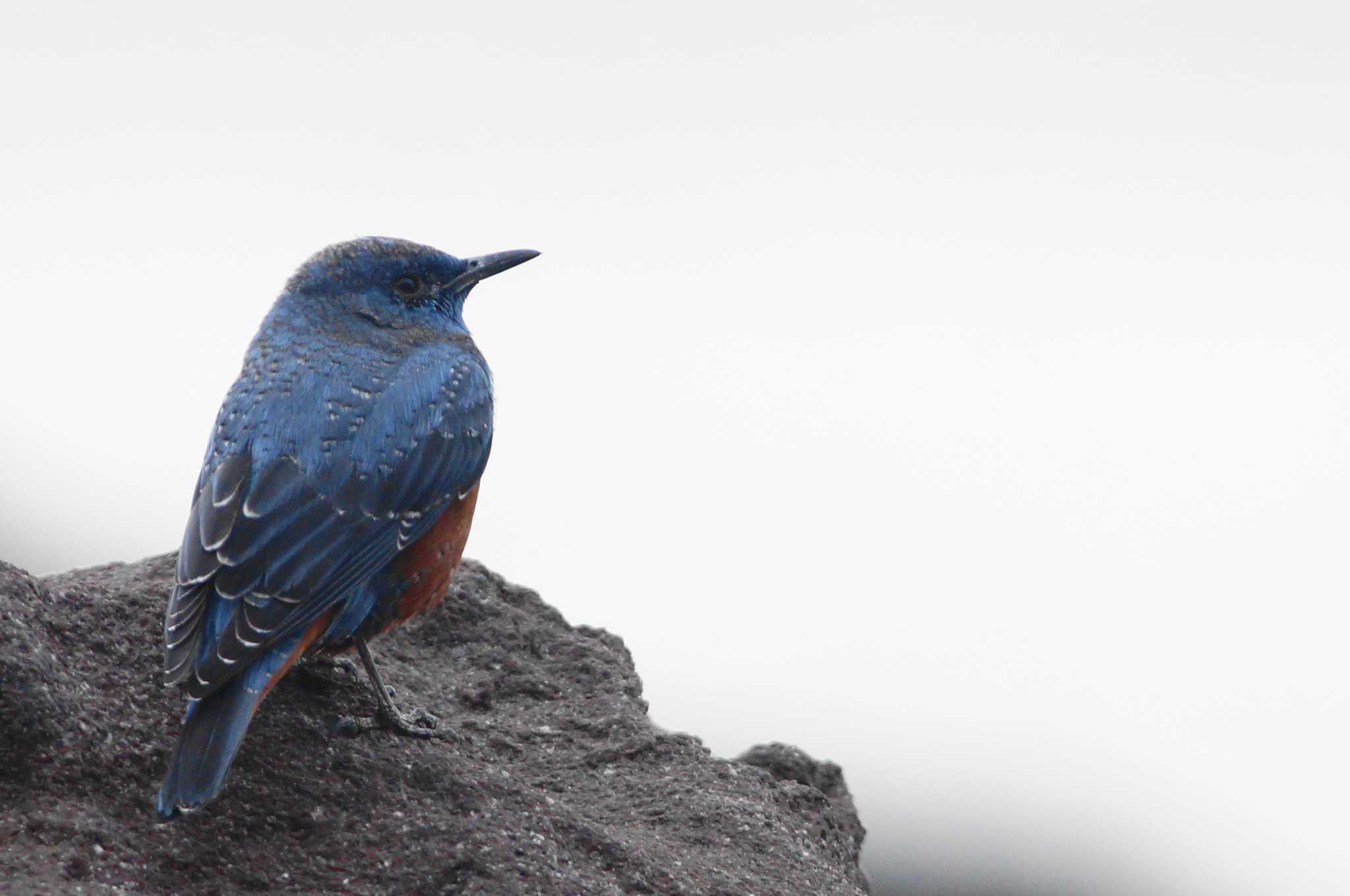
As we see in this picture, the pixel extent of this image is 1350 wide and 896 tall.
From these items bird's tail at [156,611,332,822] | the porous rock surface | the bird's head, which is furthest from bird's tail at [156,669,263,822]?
the bird's head

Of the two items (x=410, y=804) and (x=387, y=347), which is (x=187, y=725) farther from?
(x=387, y=347)

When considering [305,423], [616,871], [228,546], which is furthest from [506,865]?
[305,423]

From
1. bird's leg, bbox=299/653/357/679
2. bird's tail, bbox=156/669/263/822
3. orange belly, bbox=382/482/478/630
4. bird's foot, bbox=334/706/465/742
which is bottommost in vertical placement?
bird's tail, bbox=156/669/263/822

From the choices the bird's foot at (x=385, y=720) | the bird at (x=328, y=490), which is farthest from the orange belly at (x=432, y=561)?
the bird's foot at (x=385, y=720)

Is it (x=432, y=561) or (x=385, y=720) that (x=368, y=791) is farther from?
(x=432, y=561)

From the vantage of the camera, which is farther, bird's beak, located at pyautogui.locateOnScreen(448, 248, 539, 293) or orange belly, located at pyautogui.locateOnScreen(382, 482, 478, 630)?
bird's beak, located at pyautogui.locateOnScreen(448, 248, 539, 293)

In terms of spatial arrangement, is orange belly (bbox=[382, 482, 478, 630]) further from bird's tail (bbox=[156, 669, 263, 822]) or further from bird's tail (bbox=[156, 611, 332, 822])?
bird's tail (bbox=[156, 669, 263, 822])
